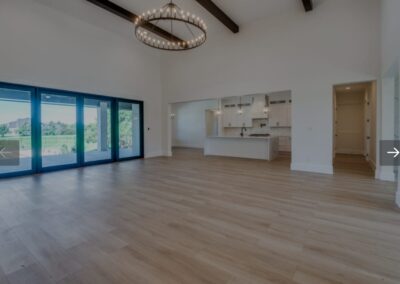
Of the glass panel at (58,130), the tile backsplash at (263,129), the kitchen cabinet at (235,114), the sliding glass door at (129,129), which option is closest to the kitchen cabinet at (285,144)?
the tile backsplash at (263,129)

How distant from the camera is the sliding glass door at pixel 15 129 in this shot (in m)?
4.95

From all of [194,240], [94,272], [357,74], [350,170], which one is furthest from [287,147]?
[94,272]

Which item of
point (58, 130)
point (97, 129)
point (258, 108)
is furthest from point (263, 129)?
point (58, 130)

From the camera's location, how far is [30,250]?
1950 mm

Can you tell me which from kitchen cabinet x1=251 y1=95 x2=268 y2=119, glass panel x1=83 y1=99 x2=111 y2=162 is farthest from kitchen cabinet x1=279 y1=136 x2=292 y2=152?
glass panel x1=83 y1=99 x2=111 y2=162

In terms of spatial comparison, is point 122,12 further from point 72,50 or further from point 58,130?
point 58,130

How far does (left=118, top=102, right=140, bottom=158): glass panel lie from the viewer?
7.57 metres

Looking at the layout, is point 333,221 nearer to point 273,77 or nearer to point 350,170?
point 350,170

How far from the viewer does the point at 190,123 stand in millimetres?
13383

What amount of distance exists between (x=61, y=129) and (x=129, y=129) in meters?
2.37

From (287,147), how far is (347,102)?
3.24m

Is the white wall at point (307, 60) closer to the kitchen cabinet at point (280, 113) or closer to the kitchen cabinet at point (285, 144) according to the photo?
the kitchen cabinet at point (280, 113)

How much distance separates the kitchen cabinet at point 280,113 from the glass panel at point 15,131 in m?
9.44

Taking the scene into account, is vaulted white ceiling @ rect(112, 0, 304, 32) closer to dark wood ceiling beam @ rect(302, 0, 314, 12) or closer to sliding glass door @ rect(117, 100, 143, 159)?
dark wood ceiling beam @ rect(302, 0, 314, 12)
